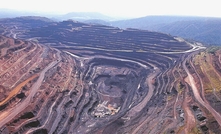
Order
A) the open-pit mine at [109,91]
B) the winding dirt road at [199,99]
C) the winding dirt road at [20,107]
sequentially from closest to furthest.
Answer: the winding dirt road at [199,99], the winding dirt road at [20,107], the open-pit mine at [109,91]

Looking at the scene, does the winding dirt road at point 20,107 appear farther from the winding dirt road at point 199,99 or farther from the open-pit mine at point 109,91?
the winding dirt road at point 199,99

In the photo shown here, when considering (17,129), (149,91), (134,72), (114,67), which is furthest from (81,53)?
(17,129)

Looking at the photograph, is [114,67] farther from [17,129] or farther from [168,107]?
[17,129]

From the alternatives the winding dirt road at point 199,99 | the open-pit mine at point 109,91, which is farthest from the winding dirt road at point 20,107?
the winding dirt road at point 199,99

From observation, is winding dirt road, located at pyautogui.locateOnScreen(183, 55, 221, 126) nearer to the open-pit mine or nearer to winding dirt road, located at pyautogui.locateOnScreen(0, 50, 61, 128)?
the open-pit mine

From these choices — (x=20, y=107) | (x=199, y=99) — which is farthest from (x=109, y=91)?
(x=20, y=107)

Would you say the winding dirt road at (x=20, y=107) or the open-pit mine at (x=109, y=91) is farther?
the open-pit mine at (x=109, y=91)

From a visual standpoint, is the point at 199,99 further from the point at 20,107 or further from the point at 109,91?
the point at 20,107

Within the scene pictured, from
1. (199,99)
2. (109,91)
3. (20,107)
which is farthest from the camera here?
(109,91)
